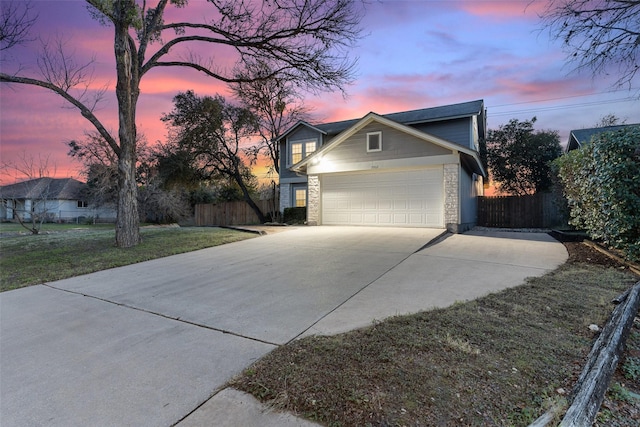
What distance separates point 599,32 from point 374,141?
686 centimetres

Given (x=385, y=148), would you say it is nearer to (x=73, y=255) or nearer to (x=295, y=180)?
(x=295, y=180)

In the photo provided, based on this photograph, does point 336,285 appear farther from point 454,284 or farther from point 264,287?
point 454,284

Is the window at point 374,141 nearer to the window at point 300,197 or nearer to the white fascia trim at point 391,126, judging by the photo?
the white fascia trim at point 391,126

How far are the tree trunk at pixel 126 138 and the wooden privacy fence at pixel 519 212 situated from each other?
16.3 meters

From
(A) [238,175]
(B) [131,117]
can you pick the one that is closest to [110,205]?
(A) [238,175]

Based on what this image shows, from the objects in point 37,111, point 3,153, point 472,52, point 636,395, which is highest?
point 472,52

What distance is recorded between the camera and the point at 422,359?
240cm

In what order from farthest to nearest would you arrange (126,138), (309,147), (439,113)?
(309,147), (439,113), (126,138)

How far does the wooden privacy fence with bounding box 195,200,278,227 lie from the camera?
20895mm

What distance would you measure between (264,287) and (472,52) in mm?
10360

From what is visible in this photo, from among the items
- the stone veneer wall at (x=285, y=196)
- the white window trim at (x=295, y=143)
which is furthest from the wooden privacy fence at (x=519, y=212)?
the stone veneer wall at (x=285, y=196)

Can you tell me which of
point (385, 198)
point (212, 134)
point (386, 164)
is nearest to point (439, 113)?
point (386, 164)

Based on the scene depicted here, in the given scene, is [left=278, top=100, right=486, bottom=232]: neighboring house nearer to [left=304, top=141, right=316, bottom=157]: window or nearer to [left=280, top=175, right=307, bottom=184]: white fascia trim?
[left=280, top=175, right=307, bottom=184]: white fascia trim

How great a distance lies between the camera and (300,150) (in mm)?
17938
